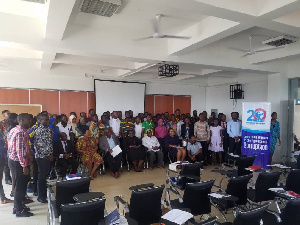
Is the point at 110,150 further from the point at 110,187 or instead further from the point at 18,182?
the point at 18,182

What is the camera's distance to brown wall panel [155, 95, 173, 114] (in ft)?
35.7

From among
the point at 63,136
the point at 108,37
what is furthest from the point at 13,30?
the point at 63,136

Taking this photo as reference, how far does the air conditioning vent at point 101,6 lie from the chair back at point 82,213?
9.03ft

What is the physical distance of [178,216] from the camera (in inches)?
97.5

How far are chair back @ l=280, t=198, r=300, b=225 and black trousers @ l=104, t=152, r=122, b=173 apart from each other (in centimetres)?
418

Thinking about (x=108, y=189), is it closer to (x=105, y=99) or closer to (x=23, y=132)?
(x=23, y=132)

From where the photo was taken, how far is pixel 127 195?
470 centimetres

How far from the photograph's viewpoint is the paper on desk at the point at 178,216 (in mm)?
2379

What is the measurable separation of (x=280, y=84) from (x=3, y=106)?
31.3 ft

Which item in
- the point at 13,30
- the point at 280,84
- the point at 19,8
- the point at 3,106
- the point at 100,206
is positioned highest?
the point at 19,8

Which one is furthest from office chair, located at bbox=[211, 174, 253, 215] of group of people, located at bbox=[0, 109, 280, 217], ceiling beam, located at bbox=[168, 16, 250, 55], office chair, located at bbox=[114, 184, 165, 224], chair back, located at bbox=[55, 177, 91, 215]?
group of people, located at bbox=[0, 109, 280, 217]

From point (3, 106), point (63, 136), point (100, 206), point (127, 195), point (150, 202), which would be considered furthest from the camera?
point (3, 106)

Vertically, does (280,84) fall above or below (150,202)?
above

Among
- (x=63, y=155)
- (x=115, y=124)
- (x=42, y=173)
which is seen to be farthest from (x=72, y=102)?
(x=42, y=173)
